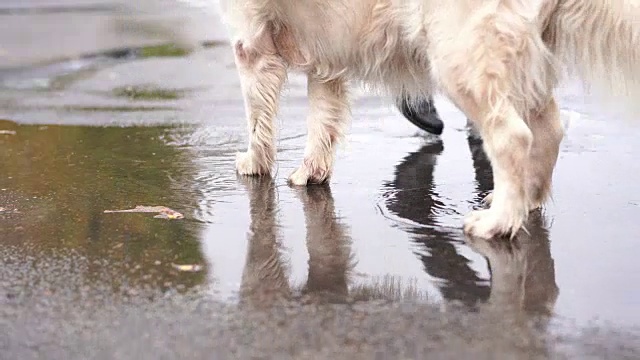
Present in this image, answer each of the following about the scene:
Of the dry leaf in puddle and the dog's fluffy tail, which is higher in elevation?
the dog's fluffy tail

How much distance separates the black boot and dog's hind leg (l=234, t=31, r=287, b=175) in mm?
1239

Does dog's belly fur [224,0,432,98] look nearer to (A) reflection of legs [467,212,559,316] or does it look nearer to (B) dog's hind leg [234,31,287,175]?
(B) dog's hind leg [234,31,287,175]

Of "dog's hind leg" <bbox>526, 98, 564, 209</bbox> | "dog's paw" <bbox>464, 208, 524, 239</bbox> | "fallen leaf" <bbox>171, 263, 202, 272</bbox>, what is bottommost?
"fallen leaf" <bbox>171, 263, 202, 272</bbox>

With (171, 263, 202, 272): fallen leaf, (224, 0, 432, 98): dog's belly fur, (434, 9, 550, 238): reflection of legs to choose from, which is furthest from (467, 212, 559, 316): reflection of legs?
(171, 263, 202, 272): fallen leaf

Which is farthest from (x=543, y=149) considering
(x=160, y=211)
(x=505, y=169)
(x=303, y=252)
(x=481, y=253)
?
(x=160, y=211)

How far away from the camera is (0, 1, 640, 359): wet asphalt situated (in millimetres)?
3256

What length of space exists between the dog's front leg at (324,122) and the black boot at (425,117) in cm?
101

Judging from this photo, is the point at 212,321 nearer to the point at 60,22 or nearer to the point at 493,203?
the point at 493,203

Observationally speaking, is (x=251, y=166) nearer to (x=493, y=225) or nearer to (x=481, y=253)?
(x=493, y=225)

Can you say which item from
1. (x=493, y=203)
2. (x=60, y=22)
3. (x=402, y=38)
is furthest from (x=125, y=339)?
(x=60, y=22)

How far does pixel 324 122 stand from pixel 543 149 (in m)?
1.36

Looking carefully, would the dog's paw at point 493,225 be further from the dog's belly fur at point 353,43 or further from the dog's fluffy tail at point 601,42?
the dog's belly fur at point 353,43

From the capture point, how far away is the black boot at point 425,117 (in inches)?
267

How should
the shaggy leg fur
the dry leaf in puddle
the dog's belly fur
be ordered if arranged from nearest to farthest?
the dry leaf in puddle, the shaggy leg fur, the dog's belly fur
